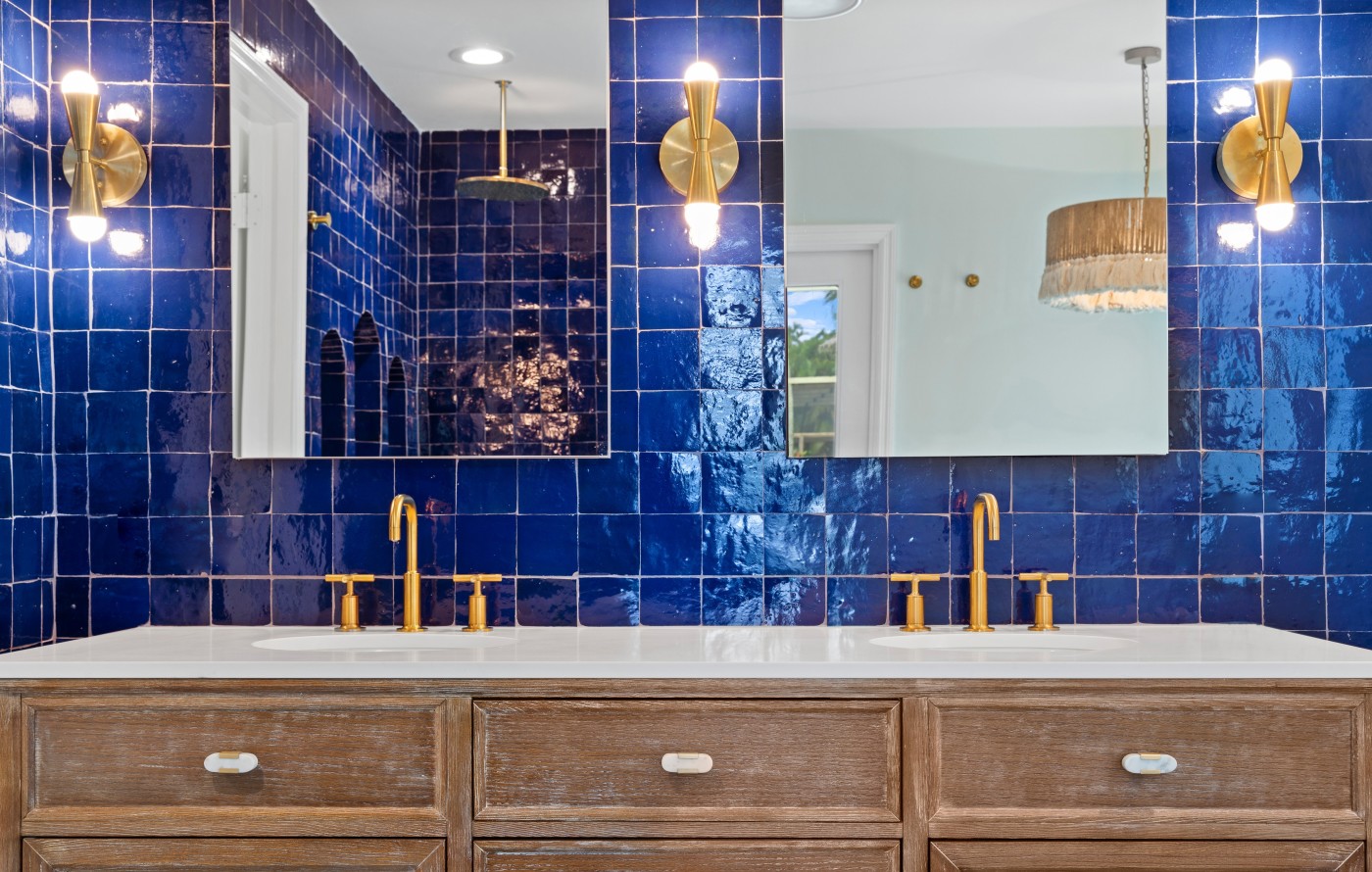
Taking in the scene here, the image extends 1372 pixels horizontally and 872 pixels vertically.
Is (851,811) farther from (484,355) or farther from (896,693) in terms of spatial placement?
(484,355)

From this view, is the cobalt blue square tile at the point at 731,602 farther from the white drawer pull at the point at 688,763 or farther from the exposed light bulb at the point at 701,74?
the exposed light bulb at the point at 701,74

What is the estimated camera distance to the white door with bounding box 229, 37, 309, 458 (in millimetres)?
2182

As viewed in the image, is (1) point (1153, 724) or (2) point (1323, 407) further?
(2) point (1323, 407)

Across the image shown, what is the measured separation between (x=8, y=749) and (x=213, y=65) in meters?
1.27

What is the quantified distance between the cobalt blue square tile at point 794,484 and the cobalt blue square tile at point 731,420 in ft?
0.18

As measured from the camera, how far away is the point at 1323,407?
84.4 inches

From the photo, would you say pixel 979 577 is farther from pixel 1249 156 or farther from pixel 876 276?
pixel 1249 156

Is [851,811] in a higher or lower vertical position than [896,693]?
lower

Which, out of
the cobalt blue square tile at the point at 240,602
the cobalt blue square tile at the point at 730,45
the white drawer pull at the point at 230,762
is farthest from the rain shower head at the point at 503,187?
the white drawer pull at the point at 230,762

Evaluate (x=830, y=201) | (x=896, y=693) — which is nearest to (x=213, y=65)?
(x=830, y=201)

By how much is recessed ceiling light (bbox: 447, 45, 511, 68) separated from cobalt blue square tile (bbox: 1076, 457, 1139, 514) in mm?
1297

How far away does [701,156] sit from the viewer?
210 centimetres

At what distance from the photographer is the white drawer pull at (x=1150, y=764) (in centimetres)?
160

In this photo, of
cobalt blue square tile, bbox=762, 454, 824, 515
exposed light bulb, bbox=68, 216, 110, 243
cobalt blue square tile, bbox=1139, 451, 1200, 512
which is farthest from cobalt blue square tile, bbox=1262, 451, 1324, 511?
exposed light bulb, bbox=68, 216, 110, 243
